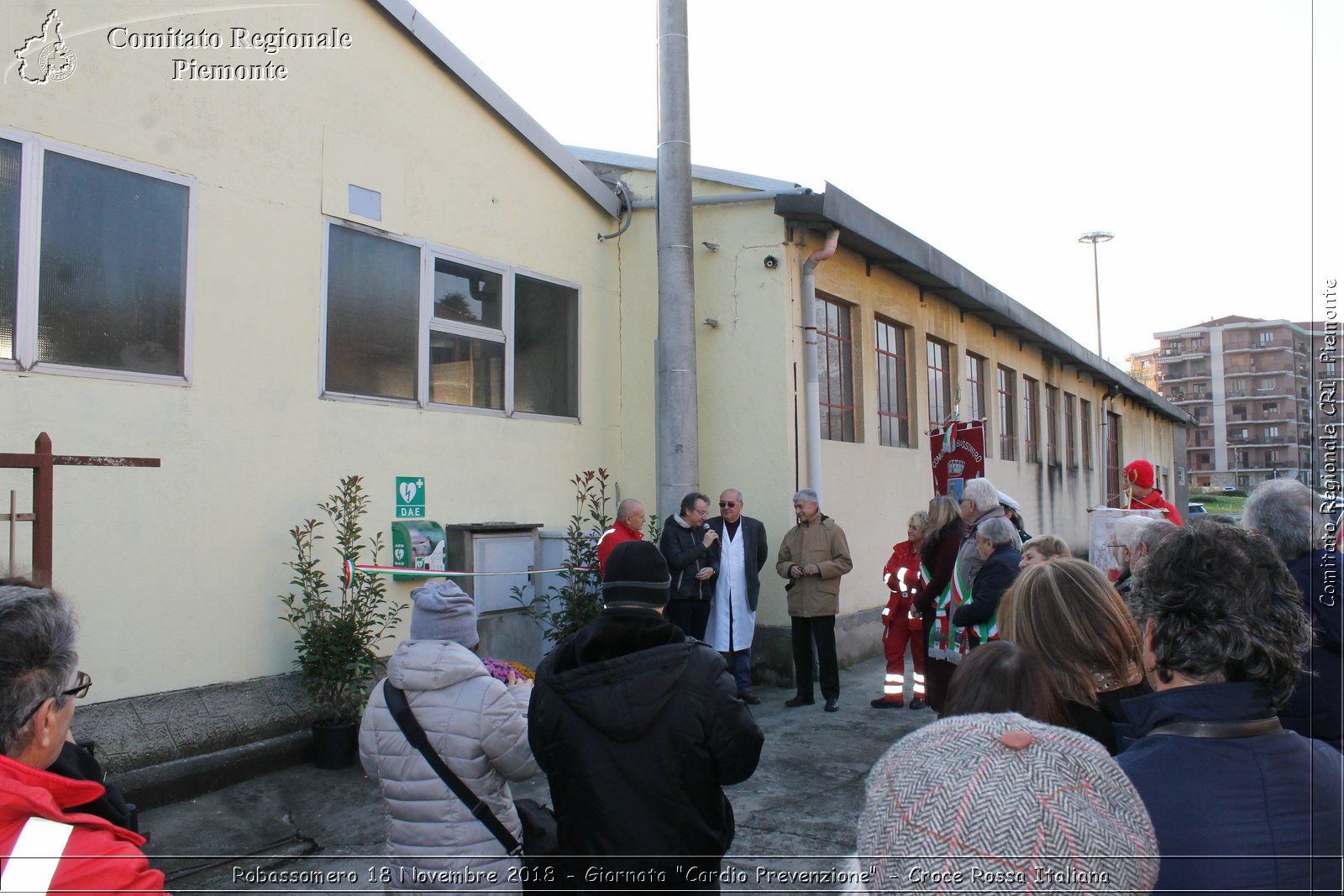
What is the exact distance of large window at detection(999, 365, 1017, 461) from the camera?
15656 millimetres

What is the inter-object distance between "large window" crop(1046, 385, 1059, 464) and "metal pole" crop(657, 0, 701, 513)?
11795 millimetres

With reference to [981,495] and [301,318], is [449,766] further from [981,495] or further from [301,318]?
[301,318]

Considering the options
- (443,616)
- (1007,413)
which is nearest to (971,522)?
(443,616)

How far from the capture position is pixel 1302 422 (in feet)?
10.8

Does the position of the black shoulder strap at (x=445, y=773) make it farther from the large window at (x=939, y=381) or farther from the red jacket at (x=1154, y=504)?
the large window at (x=939, y=381)

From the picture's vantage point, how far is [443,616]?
123 inches

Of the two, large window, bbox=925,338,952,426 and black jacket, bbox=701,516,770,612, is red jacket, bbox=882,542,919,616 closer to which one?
black jacket, bbox=701,516,770,612

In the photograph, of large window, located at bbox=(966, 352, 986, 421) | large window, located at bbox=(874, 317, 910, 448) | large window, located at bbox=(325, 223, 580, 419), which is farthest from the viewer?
large window, located at bbox=(966, 352, 986, 421)

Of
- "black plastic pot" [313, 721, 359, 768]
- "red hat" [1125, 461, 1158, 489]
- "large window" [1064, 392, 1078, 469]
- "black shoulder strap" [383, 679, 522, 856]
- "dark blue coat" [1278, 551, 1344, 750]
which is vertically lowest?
"black plastic pot" [313, 721, 359, 768]

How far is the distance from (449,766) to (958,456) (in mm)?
7494

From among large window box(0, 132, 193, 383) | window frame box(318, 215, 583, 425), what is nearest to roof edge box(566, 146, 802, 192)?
window frame box(318, 215, 583, 425)

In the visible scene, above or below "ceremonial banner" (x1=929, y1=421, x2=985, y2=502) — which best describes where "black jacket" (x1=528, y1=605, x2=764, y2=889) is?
below

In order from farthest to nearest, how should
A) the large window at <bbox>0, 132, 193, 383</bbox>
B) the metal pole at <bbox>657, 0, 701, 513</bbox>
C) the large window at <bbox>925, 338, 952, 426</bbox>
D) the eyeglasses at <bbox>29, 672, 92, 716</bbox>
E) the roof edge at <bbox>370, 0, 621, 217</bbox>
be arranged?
1. the large window at <bbox>925, 338, 952, 426</bbox>
2. the metal pole at <bbox>657, 0, 701, 513</bbox>
3. the roof edge at <bbox>370, 0, 621, 217</bbox>
4. the large window at <bbox>0, 132, 193, 383</bbox>
5. the eyeglasses at <bbox>29, 672, 92, 716</bbox>

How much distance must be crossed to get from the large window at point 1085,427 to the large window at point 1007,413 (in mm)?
4960
